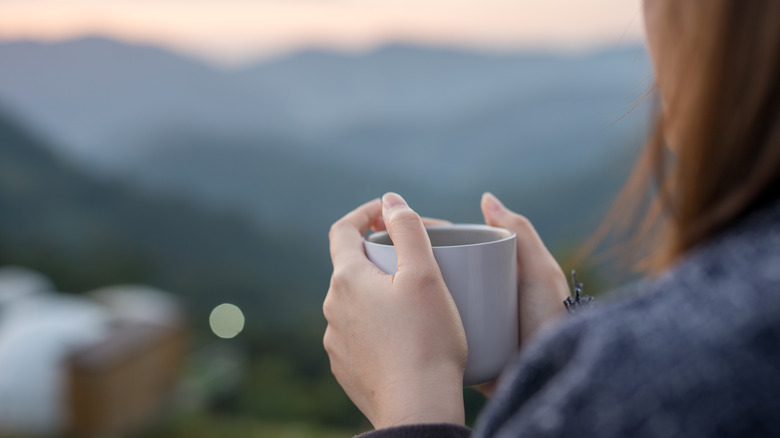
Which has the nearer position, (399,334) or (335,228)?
(399,334)

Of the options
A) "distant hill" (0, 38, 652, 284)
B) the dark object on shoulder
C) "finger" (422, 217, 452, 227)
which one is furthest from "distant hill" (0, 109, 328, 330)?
the dark object on shoulder

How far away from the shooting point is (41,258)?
1118 centimetres

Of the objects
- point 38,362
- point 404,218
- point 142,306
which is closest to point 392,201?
point 404,218

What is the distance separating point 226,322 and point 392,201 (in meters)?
10.3

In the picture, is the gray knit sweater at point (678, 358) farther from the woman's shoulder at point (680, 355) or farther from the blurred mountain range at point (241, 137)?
the blurred mountain range at point (241, 137)

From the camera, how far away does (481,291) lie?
547 mm

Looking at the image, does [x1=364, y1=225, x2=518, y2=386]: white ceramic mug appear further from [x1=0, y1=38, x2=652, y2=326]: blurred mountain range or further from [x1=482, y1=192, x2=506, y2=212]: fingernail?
[x1=0, y1=38, x2=652, y2=326]: blurred mountain range

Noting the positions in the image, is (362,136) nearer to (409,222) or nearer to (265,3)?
(265,3)

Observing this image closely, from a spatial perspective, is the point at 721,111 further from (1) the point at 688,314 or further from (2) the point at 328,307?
(2) the point at 328,307

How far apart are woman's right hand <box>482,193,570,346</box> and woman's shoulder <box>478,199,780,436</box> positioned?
36 centimetres

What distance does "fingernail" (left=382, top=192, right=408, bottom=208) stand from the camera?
1.85 ft

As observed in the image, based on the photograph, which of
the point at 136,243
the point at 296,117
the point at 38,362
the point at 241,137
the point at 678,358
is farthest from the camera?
the point at 136,243

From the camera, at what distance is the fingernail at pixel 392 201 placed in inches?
22.2

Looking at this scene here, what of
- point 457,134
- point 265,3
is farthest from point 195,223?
point 457,134
